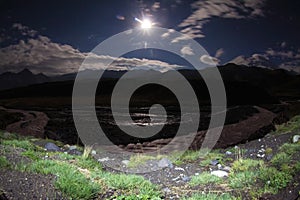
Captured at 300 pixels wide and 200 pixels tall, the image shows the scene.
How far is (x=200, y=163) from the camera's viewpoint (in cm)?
1050

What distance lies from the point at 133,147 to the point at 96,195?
8987mm

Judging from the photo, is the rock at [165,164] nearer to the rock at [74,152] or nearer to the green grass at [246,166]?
the green grass at [246,166]

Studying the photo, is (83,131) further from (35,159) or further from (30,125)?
(35,159)

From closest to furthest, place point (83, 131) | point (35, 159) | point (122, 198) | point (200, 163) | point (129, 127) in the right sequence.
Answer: point (122, 198) → point (35, 159) → point (200, 163) → point (83, 131) → point (129, 127)

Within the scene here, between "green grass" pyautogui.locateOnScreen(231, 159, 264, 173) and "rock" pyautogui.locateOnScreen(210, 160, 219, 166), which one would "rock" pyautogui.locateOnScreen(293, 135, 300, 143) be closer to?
"green grass" pyautogui.locateOnScreen(231, 159, 264, 173)

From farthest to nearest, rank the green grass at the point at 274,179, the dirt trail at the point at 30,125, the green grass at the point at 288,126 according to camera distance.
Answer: the dirt trail at the point at 30,125, the green grass at the point at 288,126, the green grass at the point at 274,179

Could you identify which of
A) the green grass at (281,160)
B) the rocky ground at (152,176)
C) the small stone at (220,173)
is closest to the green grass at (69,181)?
the rocky ground at (152,176)

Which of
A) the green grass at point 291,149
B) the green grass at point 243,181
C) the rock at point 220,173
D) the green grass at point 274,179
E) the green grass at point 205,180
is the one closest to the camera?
the green grass at point 274,179

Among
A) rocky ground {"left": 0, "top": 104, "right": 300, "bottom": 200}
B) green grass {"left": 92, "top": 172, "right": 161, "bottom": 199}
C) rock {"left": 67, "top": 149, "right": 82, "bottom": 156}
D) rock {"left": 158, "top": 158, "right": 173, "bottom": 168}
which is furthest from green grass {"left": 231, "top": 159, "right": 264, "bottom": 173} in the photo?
rock {"left": 67, "top": 149, "right": 82, "bottom": 156}

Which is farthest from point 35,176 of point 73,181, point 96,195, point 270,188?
point 270,188

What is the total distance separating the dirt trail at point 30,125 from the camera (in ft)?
53.4

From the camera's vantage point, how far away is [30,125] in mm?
17656

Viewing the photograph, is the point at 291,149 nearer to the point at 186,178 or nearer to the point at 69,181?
the point at 186,178

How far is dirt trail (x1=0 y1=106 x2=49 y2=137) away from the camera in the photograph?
16.3 metres
